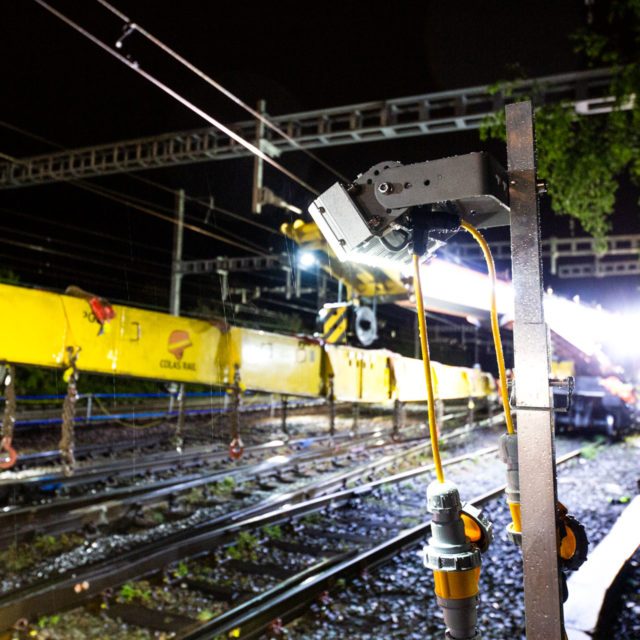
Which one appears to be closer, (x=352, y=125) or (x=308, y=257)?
(x=308, y=257)

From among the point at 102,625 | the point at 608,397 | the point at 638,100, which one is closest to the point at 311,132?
the point at 638,100

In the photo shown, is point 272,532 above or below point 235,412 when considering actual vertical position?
below

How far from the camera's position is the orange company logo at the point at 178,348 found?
4.86m

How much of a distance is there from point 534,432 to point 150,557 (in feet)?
15.7

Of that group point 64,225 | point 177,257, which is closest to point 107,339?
point 177,257

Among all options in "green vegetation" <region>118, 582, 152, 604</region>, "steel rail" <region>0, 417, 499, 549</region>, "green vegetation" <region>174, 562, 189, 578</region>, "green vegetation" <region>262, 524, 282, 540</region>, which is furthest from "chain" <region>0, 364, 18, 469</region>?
"green vegetation" <region>262, 524, 282, 540</region>

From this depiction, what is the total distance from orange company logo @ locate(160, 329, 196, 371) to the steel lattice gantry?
7.70m

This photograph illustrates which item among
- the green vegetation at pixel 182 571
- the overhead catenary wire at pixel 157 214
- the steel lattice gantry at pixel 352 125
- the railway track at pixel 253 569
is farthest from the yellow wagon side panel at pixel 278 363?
the overhead catenary wire at pixel 157 214

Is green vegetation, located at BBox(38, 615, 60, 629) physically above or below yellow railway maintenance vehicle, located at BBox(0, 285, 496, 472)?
below

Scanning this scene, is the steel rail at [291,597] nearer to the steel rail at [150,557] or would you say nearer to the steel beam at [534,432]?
the steel rail at [150,557]

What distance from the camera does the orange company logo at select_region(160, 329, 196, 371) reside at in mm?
4859

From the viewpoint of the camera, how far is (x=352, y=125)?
1151 cm

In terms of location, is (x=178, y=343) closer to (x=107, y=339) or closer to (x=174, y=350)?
(x=174, y=350)

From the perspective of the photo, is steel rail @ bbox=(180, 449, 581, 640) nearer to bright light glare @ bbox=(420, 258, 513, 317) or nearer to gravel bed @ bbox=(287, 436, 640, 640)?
gravel bed @ bbox=(287, 436, 640, 640)
